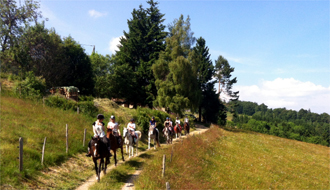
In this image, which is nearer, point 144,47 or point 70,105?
point 70,105

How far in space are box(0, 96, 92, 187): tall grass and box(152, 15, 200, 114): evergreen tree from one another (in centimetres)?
2062

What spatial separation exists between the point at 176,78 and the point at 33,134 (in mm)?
29845

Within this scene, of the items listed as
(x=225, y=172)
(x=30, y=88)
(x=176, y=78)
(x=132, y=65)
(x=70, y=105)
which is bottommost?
(x=225, y=172)

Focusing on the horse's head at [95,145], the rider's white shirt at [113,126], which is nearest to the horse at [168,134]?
the rider's white shirt at [113,126]

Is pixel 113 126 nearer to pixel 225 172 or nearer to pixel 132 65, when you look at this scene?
pixel 225 172

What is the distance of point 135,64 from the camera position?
48969 mm

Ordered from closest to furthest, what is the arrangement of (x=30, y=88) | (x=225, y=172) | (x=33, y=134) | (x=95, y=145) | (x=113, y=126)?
(x=95, y=145) → (x=113, y=126) → (x=33, y=134) → (x=225, y=172) → (x=30, y=88)

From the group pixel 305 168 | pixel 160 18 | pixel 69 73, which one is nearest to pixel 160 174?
pixel 305 168

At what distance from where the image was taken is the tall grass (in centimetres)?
979

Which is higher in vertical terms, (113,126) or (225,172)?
(113,126)

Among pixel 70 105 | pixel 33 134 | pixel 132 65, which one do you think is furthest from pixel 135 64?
pixel 33 134

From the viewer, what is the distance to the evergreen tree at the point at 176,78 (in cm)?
3981

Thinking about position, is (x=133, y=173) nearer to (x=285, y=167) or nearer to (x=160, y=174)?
(x=160, y=174)

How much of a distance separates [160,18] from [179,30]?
891 cm
